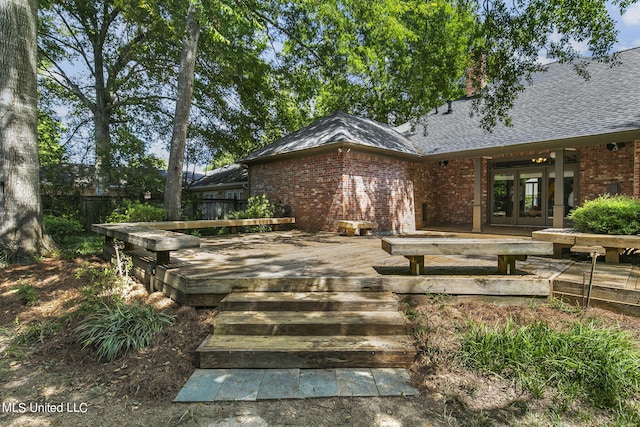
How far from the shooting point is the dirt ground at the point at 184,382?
2227 millimetres

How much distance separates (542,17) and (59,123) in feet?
67.9

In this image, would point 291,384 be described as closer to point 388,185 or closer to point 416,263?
point 416,263

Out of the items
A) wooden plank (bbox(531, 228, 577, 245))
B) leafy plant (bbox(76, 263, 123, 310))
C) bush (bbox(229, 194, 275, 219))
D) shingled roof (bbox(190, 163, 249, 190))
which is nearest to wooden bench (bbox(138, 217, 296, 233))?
bush (bbox(229, 194, 275, 219))

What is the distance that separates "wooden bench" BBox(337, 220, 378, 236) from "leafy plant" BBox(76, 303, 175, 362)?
5507 mm

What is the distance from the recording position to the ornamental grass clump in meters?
2.46

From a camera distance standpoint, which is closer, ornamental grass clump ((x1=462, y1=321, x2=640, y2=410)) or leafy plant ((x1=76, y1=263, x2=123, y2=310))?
ornamental grass clump ((x1=462, y1=321, x2=640, y2=410))

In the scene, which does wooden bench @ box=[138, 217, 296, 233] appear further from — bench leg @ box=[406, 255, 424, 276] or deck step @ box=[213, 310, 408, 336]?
bench leg @ box=[406, 255, 424, 276]

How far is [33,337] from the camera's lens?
11.2 ft

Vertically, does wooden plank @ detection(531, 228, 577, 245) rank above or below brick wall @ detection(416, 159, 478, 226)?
below

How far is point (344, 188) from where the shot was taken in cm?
895

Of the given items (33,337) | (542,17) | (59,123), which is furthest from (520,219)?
(59,123)

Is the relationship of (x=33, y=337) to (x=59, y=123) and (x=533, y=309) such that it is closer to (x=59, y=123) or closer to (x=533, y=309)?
(x=533, y=309)

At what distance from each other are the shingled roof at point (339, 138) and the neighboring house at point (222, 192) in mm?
2137

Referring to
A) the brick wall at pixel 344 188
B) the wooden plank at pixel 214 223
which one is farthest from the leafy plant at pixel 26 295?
the brick wall at pixel 344 188
